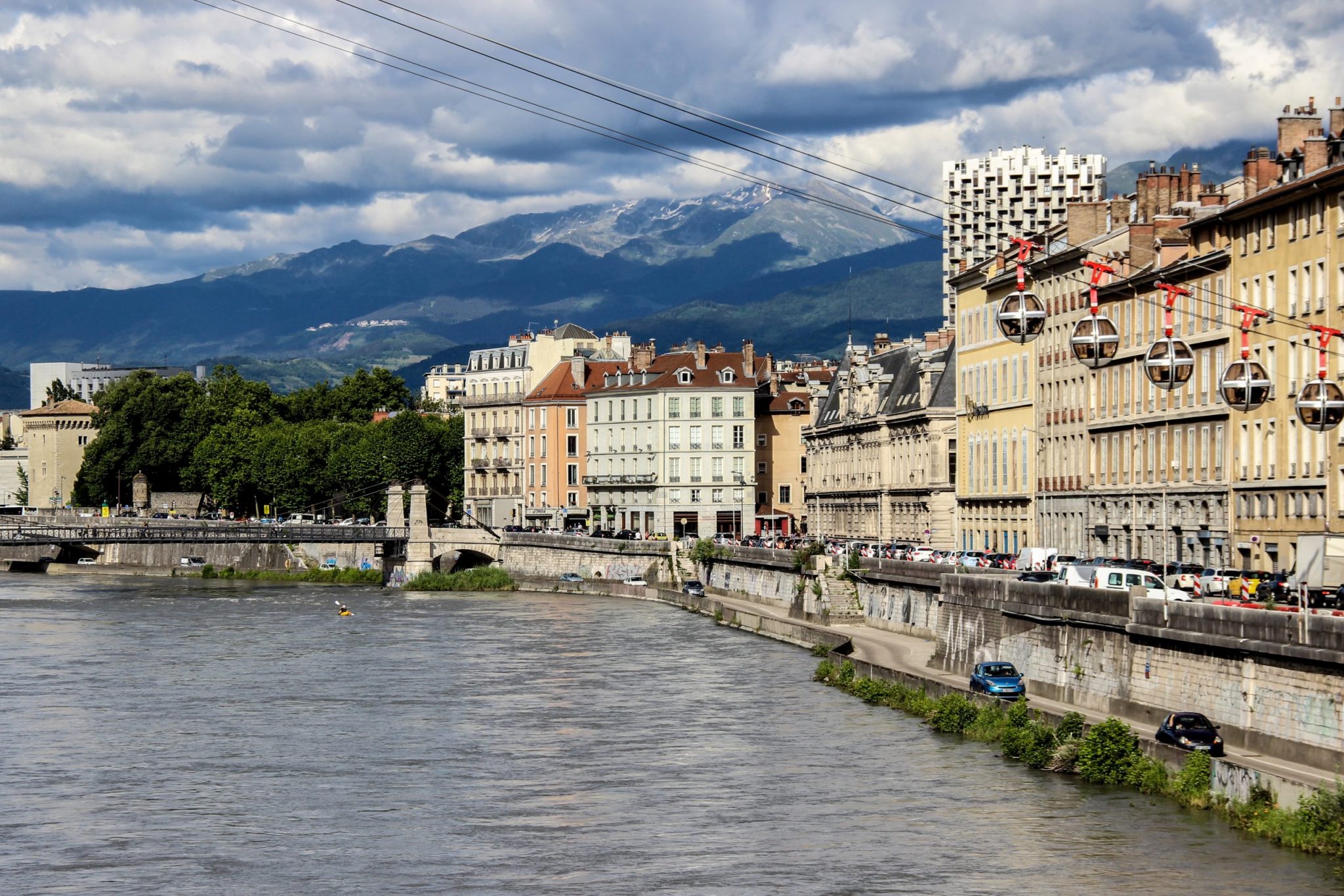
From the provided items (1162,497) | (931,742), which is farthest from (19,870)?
(1162,497)

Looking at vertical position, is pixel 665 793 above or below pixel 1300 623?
below

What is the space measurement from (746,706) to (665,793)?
14640 mm

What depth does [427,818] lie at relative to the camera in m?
42.5

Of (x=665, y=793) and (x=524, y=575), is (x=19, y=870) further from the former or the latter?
(x=524, y=575)

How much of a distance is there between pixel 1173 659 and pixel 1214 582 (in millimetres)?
11532

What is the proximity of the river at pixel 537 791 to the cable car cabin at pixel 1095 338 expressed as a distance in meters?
8.82

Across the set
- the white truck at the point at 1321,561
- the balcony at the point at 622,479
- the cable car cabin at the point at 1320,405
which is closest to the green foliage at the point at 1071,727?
the white truck at the point at 1321,561

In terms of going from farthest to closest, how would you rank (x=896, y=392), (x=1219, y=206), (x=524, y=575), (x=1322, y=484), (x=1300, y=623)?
(x=524, y=575) → (x=896, y=392) → (x=1219, y=206) → (x=1322, y=484) → (x=1300, y=623)

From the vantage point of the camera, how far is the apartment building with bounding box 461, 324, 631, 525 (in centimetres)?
15888

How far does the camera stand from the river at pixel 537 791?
120 ft

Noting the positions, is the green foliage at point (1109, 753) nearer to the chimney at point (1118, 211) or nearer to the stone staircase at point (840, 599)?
the stone staircase at point (840, 599)

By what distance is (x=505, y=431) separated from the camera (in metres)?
160

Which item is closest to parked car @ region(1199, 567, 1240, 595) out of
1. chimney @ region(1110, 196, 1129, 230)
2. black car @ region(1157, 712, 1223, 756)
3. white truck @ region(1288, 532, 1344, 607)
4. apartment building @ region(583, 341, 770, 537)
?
white truck @ region(1288, 532, 1344, 607)

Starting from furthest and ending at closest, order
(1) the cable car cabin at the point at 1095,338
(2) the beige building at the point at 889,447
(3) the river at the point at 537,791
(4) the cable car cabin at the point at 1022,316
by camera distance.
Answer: (2) the beige building at the point at 889,447 → (1) the cable car cabin at the point at 1095,338 → (4) the cable car cabin at the point at 1022,316 → (3) the river at the point at 537,791
